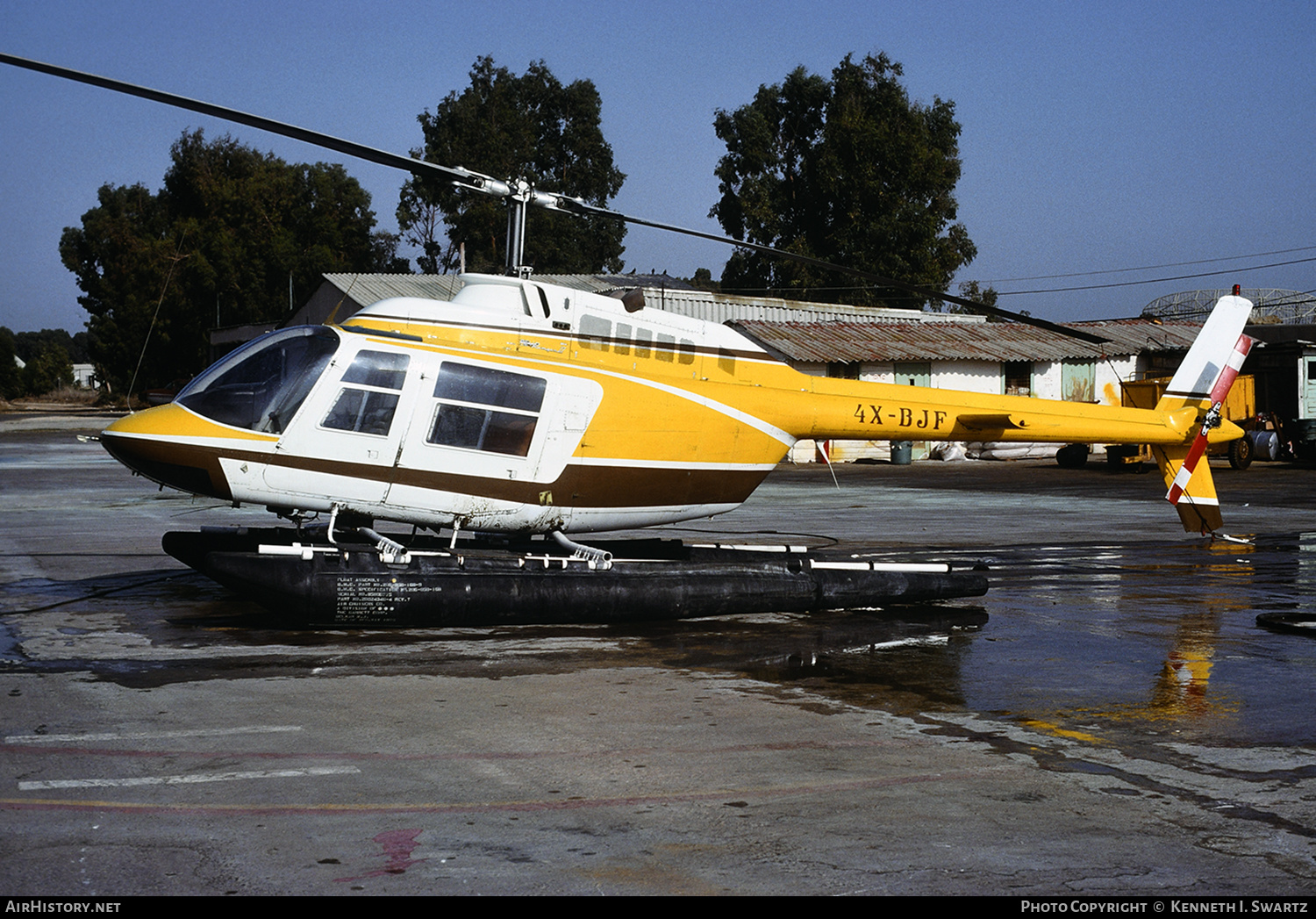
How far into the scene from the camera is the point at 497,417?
10.4 meters

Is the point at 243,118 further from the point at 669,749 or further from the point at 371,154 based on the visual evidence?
the point at 669,749

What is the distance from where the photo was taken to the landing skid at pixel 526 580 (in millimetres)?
9195

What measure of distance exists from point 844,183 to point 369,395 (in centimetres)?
5959

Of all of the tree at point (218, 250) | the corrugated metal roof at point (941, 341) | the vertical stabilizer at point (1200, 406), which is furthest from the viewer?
the tree at point (218, 250)

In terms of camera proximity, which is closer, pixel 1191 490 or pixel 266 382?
pixel 266 382

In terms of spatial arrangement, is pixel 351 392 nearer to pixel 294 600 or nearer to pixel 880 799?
pixel 294 600

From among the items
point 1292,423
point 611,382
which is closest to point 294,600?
point 611,382

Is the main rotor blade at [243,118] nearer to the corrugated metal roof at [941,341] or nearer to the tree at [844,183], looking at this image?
the corrugated metal roof at [941,341]

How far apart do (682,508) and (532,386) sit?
6.85ft

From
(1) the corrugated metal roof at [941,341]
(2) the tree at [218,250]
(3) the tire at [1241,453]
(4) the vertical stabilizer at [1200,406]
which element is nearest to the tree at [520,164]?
(2) the tree at [218,250]

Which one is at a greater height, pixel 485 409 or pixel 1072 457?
pixel 485 409

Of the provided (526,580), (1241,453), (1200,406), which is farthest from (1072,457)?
(526,580)
